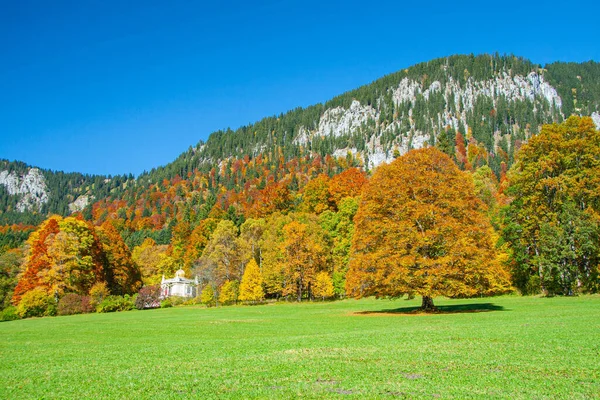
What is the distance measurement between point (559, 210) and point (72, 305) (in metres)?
55.6

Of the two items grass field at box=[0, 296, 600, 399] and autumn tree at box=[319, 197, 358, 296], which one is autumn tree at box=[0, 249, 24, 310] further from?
grass field at box=[0, 296, 600, 399]

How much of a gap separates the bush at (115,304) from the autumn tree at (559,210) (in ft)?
161

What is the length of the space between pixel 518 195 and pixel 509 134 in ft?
581

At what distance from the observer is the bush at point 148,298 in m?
64.7

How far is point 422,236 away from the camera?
2973 cm

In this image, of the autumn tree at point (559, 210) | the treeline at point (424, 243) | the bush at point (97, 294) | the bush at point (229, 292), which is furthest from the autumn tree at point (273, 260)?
the autumn tree at point (559, 210)

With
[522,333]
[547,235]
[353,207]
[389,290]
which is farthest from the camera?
[353,207]

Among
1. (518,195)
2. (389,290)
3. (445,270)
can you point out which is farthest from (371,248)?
(518,195)

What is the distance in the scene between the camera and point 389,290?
3006 cm

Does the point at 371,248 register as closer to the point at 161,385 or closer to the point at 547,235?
the point at 547,235

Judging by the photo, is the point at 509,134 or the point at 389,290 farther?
the point at 509,134

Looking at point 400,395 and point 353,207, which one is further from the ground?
point 353,207

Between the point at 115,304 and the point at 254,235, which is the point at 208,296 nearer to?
the point at 115,304

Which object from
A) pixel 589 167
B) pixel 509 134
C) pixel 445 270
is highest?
pixel 509 134
